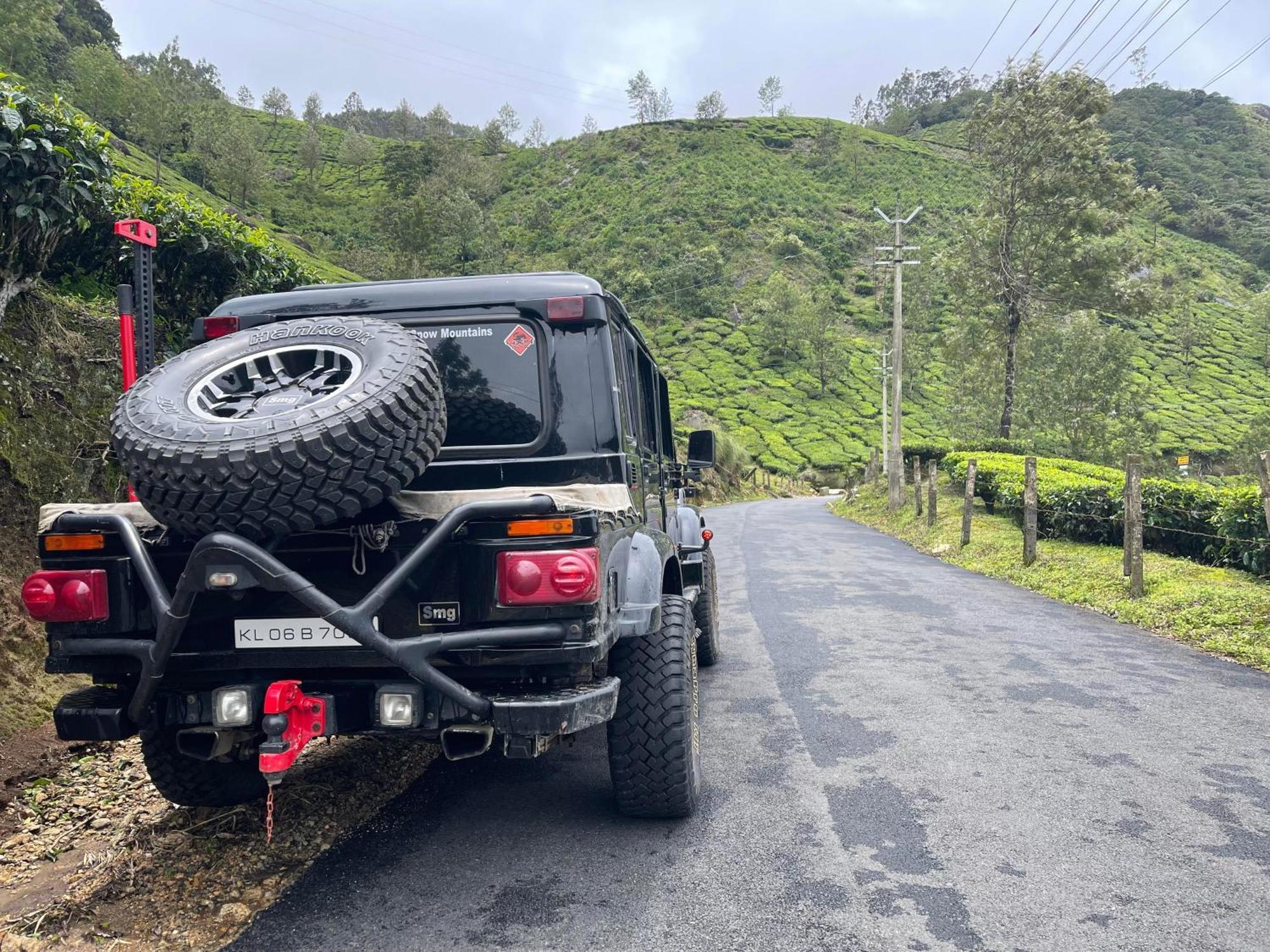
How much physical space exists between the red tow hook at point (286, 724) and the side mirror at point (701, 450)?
3.55 meters

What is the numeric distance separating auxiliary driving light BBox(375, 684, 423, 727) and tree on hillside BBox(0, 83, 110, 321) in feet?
14.2

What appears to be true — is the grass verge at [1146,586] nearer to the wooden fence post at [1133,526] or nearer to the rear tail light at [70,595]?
the wooden fence post at [1133,526]

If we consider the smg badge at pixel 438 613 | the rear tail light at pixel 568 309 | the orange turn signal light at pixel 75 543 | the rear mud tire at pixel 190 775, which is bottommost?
the rear mud tire at pixel 190 775

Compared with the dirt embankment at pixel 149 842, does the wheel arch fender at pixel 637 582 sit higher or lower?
higher

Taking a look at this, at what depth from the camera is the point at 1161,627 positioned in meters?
8.24

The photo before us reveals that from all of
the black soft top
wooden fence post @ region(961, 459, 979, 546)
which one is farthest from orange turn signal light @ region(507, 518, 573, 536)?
wooden fence post @ region(961, 459, 979, 546)

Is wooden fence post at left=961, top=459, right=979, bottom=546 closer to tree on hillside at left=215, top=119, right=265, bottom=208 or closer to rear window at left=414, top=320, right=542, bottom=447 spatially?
rear window at left=414, top=320, right=542, bottom=447

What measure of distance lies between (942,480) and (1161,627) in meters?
16.5

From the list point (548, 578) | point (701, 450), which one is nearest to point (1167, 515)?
point (701, 450)

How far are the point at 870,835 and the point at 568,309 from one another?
2471mm

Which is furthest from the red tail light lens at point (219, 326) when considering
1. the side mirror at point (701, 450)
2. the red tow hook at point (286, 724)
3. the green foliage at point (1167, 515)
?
the green foliage at point (1167, 515)

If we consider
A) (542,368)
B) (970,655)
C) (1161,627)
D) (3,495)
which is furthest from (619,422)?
(1161,627)

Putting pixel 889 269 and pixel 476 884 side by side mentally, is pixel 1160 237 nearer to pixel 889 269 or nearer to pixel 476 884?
pixel 889 269

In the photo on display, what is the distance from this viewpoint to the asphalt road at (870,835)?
2.76m
